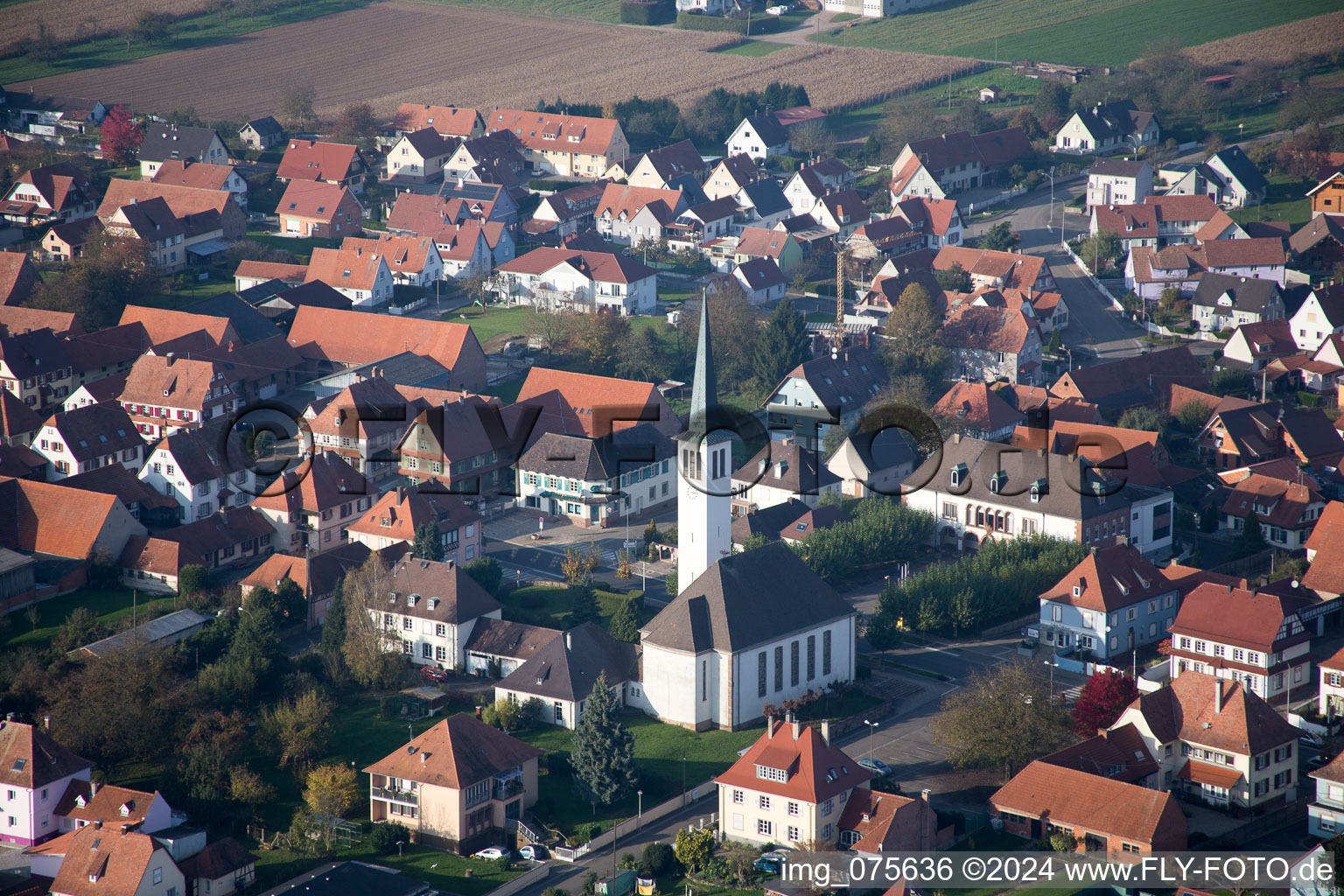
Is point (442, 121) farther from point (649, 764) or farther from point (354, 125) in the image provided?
point (649, 764)

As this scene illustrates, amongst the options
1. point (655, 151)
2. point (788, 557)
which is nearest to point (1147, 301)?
point (655, 151)

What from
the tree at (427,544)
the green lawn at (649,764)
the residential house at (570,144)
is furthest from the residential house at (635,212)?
the green lawn at (649,764)

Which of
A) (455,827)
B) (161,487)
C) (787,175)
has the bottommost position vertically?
(455,827)

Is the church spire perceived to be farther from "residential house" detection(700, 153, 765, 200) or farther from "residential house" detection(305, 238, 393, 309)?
"residential house" detection(700, 153, 765, 200)

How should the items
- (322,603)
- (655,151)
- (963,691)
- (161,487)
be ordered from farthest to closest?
(655,151), (161,487), (322,603), (963,691)

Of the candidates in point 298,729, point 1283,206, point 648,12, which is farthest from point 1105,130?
point 298,729

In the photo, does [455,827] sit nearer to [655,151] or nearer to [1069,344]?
[1069,344]
